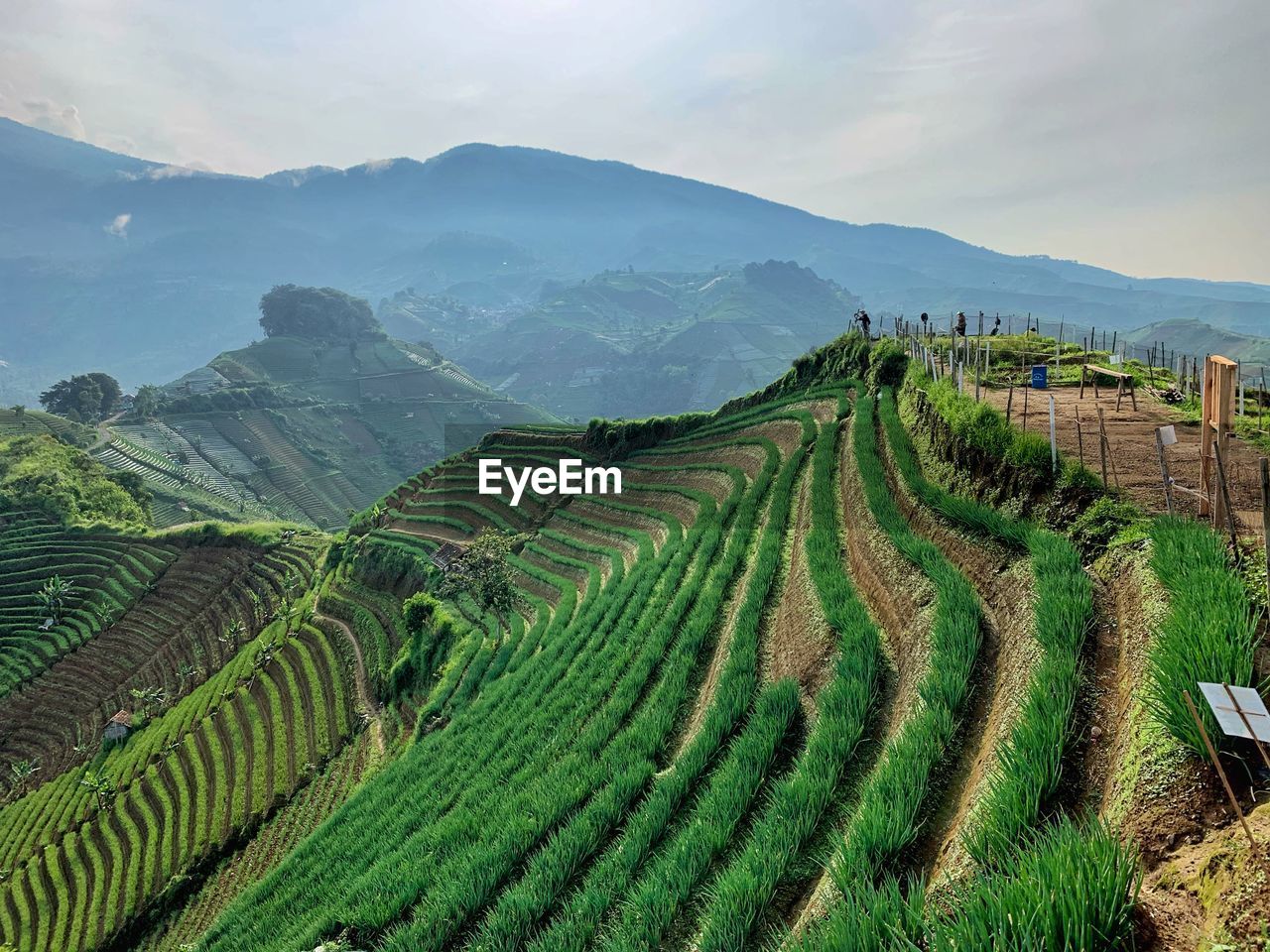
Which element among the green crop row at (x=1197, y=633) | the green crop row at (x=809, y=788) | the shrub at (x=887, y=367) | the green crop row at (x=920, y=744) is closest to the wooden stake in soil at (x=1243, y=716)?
the green crop row at (x=1197, y=633)

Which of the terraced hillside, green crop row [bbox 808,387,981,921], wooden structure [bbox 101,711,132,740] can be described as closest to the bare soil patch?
green crop row [bbox 808,387,981,921]

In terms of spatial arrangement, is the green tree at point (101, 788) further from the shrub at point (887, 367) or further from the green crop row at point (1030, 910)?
the shrub at point (887, 367)

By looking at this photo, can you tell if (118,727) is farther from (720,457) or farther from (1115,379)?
(1115,379)

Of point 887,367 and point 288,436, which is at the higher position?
point 887,367

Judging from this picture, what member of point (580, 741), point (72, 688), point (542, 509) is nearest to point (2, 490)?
point (72, 688)

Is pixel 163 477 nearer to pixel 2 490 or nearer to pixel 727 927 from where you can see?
pixel 2 490

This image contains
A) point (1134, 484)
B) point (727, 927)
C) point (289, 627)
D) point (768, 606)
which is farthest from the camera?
point (289, 627)

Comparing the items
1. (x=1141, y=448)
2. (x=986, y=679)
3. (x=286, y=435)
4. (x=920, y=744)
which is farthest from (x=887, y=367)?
(x=286, y=435)
